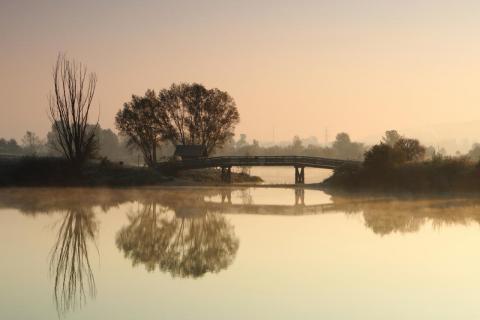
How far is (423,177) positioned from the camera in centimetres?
4872

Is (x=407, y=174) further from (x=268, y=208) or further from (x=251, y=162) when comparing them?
(x=251, y=162)

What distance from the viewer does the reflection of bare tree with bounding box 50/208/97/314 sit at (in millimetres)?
13312

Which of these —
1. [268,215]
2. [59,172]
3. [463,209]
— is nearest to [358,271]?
[268,215]

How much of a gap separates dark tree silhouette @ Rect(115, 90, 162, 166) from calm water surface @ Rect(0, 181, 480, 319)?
44672 mm

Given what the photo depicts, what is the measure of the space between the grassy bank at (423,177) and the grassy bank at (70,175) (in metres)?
19.3

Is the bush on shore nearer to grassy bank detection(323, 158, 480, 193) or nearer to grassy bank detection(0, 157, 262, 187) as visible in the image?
grassy bank detection(323, 158, 480, 193)

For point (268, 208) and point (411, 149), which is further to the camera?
point (411, 149)

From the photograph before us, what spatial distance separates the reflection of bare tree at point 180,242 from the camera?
17.0 m

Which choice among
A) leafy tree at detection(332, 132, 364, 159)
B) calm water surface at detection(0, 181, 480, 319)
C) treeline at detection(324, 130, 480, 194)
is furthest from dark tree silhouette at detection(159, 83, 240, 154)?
leafy tree at detection(332, 132, 364, 159)

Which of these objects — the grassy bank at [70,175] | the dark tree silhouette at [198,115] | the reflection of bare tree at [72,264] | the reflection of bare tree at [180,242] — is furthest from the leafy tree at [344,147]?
the reflection of bare tree at [72,264]

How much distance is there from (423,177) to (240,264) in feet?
116

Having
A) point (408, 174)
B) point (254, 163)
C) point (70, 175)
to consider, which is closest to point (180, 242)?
point (408, 174)

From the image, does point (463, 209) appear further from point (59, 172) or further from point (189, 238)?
point (59, 172)

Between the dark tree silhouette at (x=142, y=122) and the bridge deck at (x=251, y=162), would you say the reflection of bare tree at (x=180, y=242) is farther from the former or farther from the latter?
the dark tree silhouette at (x=142, y=122)
